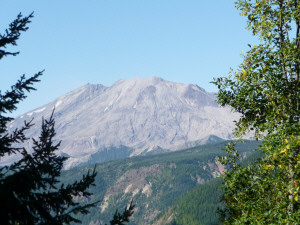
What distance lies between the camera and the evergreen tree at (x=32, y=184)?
11586 mm

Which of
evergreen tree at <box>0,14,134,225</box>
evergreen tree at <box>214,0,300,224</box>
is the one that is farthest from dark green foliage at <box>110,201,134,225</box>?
evergreen tree at <box>214,0,300,224</box>

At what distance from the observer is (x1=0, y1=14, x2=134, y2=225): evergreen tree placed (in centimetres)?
1159

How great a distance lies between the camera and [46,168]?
13.6m

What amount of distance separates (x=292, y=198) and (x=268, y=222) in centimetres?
143

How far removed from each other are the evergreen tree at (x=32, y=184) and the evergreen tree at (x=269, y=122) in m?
5.65

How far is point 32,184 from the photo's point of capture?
40.0 feet

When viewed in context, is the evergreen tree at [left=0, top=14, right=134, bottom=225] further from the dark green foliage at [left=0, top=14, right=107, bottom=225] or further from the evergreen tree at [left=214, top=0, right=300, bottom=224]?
the evergreen tree at [left=214, top=0, right=300, bottom=224]

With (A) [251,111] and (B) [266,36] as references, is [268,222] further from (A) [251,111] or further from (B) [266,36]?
(B) [266,36]

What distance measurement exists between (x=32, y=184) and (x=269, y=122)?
10.4 meters

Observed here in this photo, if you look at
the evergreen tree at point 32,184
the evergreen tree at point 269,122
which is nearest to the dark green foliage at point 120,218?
the evergreen tree at point 32,184

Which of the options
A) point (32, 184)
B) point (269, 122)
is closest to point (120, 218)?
point (32, 184)

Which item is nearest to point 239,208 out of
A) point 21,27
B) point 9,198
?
point 9,198

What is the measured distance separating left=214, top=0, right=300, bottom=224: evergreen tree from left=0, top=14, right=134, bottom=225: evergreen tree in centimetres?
565

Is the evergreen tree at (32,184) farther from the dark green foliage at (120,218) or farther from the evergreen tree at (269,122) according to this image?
the evergreen tree at (269,122)
